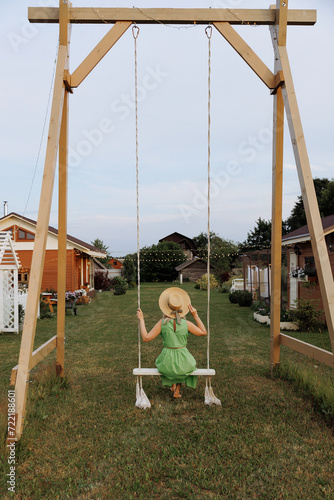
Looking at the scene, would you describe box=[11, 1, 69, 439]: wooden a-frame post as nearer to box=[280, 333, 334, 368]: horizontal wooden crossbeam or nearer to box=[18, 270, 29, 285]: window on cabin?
box=[280, 333, 334, 368]: horizontal wooden crossbeam

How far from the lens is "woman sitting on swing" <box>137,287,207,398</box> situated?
15.5 feet

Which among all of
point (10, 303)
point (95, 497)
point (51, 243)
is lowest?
point (95, 497)

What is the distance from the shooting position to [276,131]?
564 centimetres

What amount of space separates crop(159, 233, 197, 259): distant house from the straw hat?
53926mm

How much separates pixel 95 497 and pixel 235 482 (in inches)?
42.8

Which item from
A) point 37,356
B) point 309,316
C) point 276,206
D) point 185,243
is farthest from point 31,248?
point 185,243

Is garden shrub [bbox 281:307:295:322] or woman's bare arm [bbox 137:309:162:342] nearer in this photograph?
woman's bare arm [bbox 137:309:162:342]

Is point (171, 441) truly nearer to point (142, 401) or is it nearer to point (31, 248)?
point (142, 401)

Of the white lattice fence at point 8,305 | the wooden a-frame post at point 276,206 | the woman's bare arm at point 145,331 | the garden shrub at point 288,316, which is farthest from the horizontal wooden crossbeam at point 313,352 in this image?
the white lattice fence at point 8,305

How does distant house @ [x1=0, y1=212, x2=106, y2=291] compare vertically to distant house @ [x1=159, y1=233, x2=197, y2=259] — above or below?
below

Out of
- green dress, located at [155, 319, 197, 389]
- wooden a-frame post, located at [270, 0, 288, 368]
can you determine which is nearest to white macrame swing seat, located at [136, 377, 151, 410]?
green dress, located at [155, 319, 197, 389]

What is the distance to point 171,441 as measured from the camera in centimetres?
383

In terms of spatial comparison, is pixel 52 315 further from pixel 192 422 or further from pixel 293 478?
pixel 293 478

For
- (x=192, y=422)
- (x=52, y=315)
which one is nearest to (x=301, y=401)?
(x=192, y=422)
